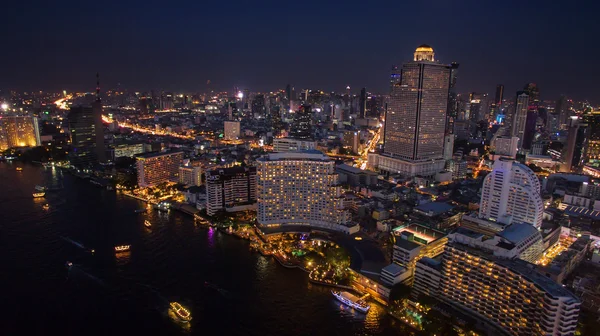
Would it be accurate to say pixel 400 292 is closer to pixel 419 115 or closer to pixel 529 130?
pixel 419 115

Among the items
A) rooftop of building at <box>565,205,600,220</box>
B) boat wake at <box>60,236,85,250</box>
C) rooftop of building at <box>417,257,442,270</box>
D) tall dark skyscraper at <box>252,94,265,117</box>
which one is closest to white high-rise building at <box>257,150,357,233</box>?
rooftop of building at <box>417,257,442,270</box>

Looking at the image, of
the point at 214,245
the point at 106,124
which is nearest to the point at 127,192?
the point at 214,245

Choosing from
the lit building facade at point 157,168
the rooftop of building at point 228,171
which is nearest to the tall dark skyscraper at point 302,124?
the lit building facade at point 157,168

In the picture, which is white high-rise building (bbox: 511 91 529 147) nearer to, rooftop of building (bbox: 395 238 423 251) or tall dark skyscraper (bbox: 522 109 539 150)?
tall dark skyscraper (bbox: 522 109 539 150)

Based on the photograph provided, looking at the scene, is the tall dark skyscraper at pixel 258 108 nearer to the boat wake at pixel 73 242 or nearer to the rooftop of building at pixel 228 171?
the rooftop of building at pixel 228 171

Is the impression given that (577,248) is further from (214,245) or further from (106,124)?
(106,124)

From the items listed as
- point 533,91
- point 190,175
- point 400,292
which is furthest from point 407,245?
point 533,91
